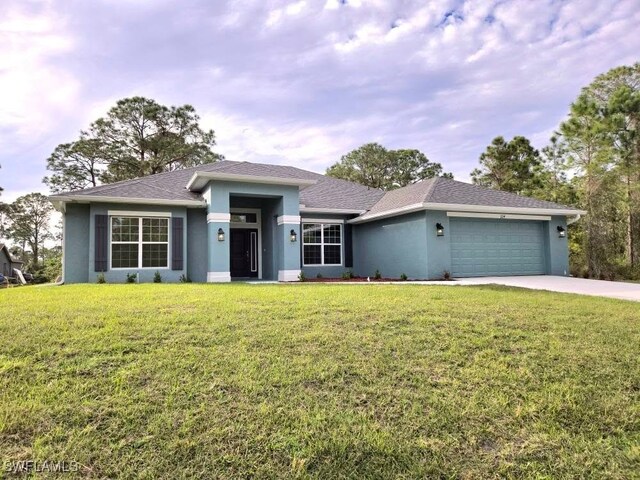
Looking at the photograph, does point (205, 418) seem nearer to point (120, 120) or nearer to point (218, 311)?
point (218, 311)

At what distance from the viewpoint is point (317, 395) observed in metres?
3.34

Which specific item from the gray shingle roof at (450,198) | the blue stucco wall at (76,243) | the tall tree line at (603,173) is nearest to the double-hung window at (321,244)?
the gray shingle roof at (450,198)

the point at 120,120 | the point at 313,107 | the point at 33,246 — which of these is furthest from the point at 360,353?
the point at 33,246

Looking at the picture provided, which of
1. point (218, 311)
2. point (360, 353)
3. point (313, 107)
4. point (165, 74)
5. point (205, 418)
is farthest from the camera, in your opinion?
point (313, 107)

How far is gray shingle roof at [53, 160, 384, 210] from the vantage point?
12.6 meters

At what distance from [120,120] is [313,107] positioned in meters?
18.0

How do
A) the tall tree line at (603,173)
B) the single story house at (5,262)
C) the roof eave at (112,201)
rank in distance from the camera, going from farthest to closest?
the single story house at (5,262)
the tall tree line at (603,173)
the roof eave at (112,201)

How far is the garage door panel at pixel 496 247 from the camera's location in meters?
13.8

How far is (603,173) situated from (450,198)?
9.93 meters

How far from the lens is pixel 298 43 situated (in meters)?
10.9

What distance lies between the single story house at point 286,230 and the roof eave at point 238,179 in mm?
41

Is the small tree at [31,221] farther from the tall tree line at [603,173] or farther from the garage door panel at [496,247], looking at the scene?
the tall tree line at [603,173]

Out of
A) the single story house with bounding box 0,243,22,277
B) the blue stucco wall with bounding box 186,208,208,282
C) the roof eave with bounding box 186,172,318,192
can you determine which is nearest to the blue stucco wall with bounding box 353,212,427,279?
the roof eave with bounding box 186,172,318,192

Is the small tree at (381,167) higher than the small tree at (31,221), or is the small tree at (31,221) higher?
the small tree at (381,167)
